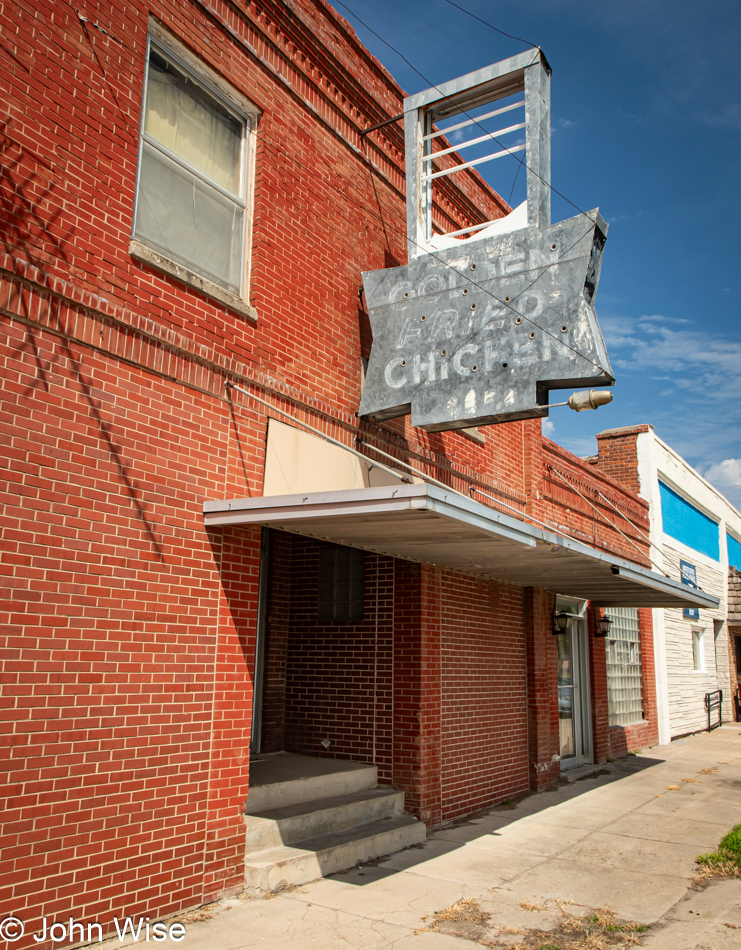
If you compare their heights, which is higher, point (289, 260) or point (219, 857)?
point (289, 260)

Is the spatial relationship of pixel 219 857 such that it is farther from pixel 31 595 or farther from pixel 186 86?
pixel 186 86

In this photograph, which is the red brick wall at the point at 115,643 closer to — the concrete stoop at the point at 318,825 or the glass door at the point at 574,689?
the concrete stoop at the point at 318,825

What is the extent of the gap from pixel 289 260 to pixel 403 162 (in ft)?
11.2

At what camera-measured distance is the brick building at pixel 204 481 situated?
15.5 ft

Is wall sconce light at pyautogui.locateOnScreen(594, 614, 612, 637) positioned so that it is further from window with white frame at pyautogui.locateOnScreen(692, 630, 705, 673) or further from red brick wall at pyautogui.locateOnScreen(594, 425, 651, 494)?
window with white frame at pyautogui.locateOnScreen(692, 630, 705, 673)

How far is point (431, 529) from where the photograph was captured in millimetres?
6039

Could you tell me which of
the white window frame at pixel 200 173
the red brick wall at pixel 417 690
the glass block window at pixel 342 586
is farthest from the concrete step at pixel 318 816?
the white window frame at pixel 200 173

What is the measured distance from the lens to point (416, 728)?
8.26 m

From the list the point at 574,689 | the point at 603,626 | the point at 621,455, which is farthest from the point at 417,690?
the point at 621,455

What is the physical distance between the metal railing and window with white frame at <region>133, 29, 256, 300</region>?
19122 millimetres

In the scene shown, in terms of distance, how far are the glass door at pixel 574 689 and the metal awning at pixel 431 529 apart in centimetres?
374

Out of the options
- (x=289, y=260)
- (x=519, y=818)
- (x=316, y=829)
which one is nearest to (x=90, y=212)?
(x=289, y=260)

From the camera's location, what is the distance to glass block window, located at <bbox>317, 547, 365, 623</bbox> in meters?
8.94

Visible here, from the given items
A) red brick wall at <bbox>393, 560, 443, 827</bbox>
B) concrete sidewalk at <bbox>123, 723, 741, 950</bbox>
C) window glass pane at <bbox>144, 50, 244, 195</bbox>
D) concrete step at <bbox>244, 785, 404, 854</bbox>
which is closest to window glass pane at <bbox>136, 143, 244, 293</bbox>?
window glass pane at <bbox>144, 50, 244, 195</bbox>
